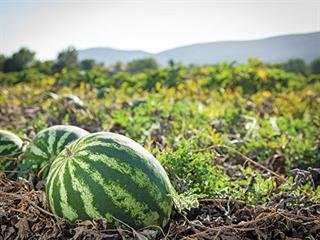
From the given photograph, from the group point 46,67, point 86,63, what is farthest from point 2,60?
point 46,67

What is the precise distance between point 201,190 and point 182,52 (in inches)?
7758

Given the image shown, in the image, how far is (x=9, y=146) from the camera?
3820mm

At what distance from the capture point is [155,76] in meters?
14.0

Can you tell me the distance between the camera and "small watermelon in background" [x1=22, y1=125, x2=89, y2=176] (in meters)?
3.43

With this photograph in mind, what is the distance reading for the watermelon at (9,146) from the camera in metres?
3.80

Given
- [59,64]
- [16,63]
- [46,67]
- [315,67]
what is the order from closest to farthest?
[46,67]
[59,64]
[16,63]
[315,67]

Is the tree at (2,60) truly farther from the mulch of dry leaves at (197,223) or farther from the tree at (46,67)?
the mulch of dry leaves at (197,223)

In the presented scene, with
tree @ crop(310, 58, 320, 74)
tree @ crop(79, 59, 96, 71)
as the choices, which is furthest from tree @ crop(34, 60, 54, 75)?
tree @ crop(310, 58, 320, 74)

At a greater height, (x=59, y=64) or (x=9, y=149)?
(x=9, y=149)

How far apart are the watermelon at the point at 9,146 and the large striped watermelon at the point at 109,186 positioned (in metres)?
1.31

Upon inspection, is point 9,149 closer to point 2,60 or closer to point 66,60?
point 66,60

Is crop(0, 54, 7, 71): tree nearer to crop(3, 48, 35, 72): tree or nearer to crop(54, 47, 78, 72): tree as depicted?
crop(3, 48, 35, 72): tree

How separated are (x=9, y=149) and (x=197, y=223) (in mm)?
1847

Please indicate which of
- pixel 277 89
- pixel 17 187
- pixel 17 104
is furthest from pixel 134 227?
pixel 277 89
